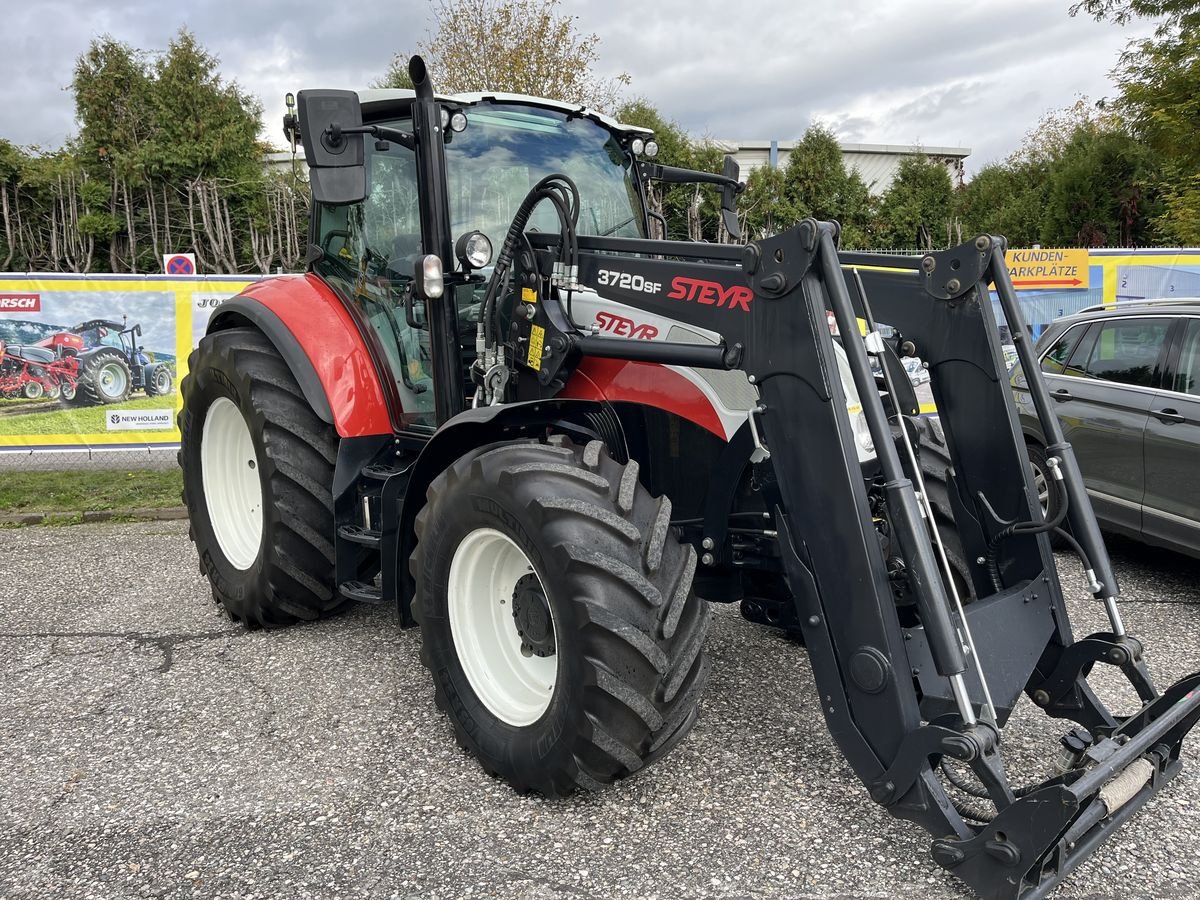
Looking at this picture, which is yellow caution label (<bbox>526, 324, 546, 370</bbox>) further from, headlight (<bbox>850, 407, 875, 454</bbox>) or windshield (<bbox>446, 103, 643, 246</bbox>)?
headlight (<bbox>850, 407, 875, 454</bbox>)

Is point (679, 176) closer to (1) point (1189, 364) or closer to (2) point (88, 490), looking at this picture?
(1) point (1189, 364)

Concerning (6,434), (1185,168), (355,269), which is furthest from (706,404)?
(1185,168)

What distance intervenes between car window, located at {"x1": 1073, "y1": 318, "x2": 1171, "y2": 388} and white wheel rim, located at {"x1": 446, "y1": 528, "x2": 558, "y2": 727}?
4507 millimetres

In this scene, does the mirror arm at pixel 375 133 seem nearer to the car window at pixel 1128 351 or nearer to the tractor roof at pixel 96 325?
the car window at pixel 1128 351

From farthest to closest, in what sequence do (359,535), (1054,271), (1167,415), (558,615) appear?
(1054,271) → (1167,415) → (359,535) → (558,615)

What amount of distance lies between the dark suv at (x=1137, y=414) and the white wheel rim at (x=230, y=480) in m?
4.82

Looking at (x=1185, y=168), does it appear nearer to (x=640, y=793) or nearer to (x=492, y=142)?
(x=492, y=142)

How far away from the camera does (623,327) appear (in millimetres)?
3627

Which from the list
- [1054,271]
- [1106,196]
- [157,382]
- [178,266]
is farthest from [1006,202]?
[157,382]

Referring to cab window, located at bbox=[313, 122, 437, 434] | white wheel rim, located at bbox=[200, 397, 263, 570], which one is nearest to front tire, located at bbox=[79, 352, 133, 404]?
white wheel rim, located at bbox=[200, 397, 263, 570]

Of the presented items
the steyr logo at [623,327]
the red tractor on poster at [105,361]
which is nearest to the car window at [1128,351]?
the steyr logo at [623,327]

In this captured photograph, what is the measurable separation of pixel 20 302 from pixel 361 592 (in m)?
7.16

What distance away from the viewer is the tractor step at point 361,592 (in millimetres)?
4079

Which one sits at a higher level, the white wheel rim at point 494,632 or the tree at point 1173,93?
the tree at point 1173,93
